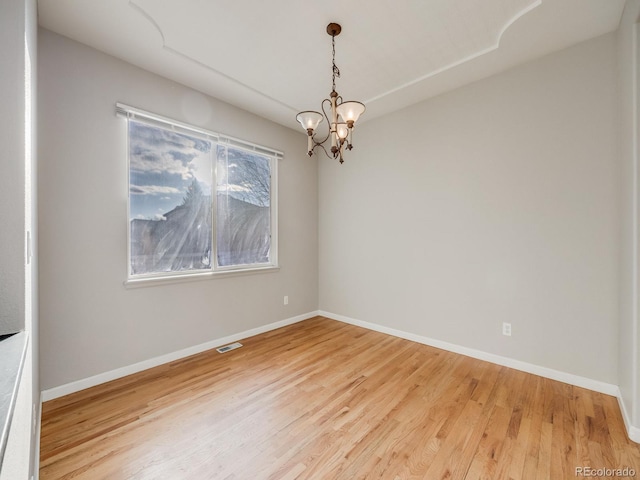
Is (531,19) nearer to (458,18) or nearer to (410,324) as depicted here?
(458,18)

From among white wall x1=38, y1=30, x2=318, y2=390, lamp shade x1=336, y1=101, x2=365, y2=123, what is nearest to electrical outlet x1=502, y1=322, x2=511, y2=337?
lamp shade x1=336, y1=101, x2=365, y2=123

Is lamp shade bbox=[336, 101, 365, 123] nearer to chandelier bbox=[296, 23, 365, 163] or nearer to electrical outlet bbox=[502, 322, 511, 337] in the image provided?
chandelier bbox=[296, 23, 365, 163]

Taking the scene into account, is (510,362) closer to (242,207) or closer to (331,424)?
(331,424)

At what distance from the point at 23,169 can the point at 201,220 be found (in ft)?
7.50

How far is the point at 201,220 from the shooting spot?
10.6ft

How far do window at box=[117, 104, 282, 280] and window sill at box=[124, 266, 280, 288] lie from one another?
6 cm

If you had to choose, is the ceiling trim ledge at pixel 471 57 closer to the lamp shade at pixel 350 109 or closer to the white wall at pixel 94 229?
the lamp shade at pixel 350 109

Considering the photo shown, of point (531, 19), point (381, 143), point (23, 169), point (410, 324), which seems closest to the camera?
point (23, 169)

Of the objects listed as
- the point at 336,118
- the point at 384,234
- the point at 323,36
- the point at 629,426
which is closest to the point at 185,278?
the point at 336,118

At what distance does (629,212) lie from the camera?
76.7 inches

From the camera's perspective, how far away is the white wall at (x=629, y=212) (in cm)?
178

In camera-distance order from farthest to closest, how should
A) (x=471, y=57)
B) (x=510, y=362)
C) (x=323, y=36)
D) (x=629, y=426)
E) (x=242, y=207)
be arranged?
(x=242, y=207)
(x=510, y=362)
(x=471, y=57)
(x=323, y=36)
(x=629, y=426)

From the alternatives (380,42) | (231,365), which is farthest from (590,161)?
(231,365)

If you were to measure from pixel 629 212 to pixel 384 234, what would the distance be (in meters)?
2.22
